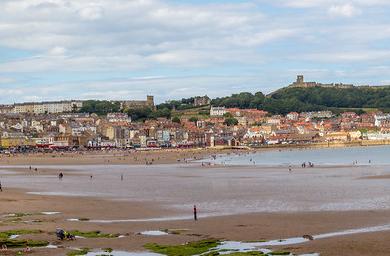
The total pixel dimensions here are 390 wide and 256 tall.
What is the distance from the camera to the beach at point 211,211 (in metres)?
20.0

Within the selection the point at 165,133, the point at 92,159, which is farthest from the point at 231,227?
the point at 165,133

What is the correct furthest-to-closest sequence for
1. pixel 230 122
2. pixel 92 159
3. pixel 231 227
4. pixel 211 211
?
pixel 230 122, pixel 92 159, pixel 211 211, pixel 231 227

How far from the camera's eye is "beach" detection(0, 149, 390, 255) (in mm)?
20031

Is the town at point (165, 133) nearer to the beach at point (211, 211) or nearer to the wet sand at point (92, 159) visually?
the wet sand at point (92, 159)

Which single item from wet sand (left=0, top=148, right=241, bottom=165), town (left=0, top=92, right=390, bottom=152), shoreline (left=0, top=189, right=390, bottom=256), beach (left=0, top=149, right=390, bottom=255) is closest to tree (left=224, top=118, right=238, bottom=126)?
town (left=0, top=92, right=390, bottom=152)

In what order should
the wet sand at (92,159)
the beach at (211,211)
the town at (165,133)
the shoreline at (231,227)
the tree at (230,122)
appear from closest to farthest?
1. the shoreline at (231,227)
2. the beach at (211,211)
3. the wet sand at (92,159)
4. the town at (165,133)
5. the tree at (230,122)

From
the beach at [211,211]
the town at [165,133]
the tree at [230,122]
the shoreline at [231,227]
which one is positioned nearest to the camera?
the shoreline at [231,227]

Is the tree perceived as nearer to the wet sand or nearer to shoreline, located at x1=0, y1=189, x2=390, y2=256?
the wet sand

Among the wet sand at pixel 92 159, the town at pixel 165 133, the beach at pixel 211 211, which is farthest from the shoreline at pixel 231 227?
the town at pixel 165 133

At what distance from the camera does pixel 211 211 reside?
2706 centimetres

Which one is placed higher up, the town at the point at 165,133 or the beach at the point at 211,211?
the town at the point at 165,133

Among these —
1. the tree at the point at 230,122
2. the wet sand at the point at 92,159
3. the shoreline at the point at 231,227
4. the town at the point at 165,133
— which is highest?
the tree at the point at 230,122

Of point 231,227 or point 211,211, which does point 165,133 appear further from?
point 231,227

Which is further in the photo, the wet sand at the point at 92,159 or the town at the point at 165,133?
the town at the point at 165,133
